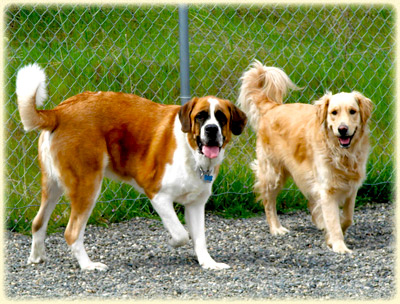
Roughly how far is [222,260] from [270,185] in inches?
45.2

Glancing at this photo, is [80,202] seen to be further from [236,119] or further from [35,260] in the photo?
[236,119]

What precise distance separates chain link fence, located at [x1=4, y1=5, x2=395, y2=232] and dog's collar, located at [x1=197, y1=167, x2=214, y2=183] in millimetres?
1488

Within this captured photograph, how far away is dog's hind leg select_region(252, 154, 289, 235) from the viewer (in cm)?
523

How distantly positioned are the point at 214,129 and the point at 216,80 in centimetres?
324

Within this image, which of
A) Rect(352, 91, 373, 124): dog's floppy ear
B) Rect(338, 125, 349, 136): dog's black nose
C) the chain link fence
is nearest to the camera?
Rect(338, 125, 349, 136): dog's black nose

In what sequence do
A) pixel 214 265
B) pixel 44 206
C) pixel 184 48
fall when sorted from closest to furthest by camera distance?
pixel 214 265
pixel 44 206
pixel 184 48

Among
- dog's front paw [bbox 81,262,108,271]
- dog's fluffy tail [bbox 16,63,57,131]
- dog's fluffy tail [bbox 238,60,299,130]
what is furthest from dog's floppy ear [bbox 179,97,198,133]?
dog's fluffy tail [bbox 238,60,299,130]

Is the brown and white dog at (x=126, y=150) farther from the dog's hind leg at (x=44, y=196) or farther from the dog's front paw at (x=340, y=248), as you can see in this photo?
the dog's front paw at (x=340, y=248)

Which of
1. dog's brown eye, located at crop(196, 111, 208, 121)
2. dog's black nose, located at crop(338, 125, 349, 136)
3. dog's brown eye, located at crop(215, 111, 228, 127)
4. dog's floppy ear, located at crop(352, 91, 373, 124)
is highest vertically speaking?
dog's floppy ear, located at crop(352, 91, 373, 124)

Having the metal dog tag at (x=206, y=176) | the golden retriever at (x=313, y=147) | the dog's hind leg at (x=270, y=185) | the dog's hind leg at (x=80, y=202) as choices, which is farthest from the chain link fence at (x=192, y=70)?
the metal dog tag at (x=206, y=176)

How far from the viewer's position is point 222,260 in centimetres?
436

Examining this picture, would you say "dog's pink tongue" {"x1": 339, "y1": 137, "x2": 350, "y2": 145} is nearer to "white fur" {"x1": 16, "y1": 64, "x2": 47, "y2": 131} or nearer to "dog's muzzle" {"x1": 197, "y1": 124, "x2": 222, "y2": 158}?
"dog's muzzle" {"x1": 197, "y1": 124, "x2": 222, "y2": 158}

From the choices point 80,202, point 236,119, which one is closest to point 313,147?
point 236,119

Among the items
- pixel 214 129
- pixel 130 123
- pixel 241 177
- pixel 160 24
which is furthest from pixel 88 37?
pixel 214 129
